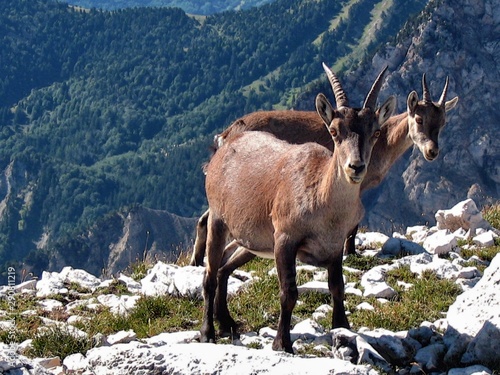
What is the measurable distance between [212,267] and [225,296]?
46 cm

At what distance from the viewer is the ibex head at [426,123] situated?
16609 millimetres

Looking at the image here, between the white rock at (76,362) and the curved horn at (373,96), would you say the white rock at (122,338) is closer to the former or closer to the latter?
the white rock at (76,362)

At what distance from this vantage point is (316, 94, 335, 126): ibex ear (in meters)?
9.78

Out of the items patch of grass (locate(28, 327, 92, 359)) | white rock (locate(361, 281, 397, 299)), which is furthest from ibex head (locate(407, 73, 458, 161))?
patch of grass (locate(28, 327, 92, 359))

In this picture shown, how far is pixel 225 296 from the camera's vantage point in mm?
11117

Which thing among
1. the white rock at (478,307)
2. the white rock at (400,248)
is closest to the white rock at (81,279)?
the white rock at (400,248)

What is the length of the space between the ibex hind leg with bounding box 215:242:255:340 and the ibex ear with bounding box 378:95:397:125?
107 inches

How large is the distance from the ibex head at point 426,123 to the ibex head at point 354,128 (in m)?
6.55

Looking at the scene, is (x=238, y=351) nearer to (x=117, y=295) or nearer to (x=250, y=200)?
(x=250, y=200)

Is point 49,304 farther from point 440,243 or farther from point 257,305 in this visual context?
point 440,243

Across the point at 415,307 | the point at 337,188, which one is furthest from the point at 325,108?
the point at 415,307

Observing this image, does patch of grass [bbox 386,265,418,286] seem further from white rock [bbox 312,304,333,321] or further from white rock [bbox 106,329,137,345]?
white rock [bbox 106,329,137,345]

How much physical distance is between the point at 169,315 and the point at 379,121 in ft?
13.9

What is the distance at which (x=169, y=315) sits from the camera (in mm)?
11727
